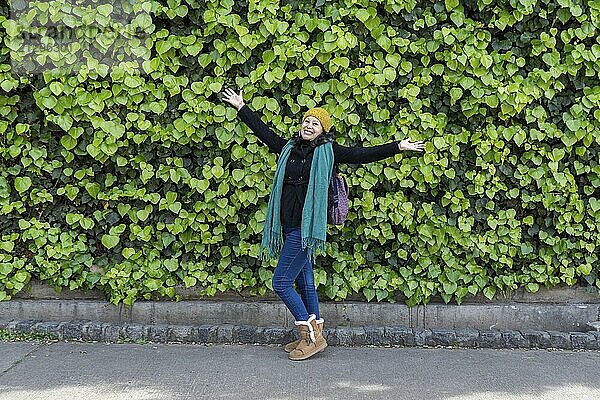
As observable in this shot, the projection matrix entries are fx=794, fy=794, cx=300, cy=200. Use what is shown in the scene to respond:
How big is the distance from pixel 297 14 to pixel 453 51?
1.17m

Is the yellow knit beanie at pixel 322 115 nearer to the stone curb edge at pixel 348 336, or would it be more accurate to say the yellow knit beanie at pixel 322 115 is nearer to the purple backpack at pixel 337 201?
the purple backpack at pixel 337 201

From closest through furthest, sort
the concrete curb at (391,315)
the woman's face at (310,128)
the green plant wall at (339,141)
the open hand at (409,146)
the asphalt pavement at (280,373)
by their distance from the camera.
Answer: the asphalt pavement at (280,373) < the open hand at (409,146) < the woman's face at (310,128) < the green plant wall at (339,141) < the concrete curb at (391,315)

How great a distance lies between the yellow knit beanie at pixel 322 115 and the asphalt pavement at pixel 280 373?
5.34 ft

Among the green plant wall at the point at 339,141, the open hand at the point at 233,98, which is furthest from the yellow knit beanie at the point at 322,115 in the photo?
the open hand at the point at 233,98

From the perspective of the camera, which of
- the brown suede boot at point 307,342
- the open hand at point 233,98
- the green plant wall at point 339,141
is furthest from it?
the green plant wall at point 339,141

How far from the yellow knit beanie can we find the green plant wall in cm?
Result: 39

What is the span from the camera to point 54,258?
614 cm

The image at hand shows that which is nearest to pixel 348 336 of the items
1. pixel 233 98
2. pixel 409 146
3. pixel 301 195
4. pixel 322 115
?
pixel 301 195

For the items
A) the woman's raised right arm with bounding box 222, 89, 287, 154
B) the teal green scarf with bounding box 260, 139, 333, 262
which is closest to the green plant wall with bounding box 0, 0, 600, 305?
the woman's raised right arm with bounding box 222, 89, 287, 154

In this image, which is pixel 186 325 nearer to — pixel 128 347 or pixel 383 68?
pixel 128 347

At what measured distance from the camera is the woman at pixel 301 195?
5.32 meters

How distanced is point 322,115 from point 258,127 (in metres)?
0.48

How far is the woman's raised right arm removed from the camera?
558 cm

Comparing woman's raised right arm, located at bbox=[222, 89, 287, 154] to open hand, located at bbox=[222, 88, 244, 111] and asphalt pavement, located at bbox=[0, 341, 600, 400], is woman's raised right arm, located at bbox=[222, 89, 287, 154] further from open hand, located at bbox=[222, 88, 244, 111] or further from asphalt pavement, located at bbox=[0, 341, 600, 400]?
asphalt pavement, located at bbox=[0, 341, 600, 400]
